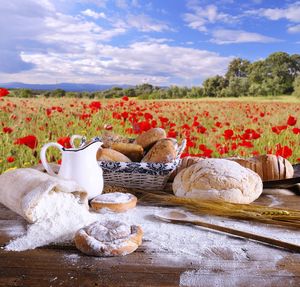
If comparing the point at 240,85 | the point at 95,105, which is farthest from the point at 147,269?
the point at 240,85

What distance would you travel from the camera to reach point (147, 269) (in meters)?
1.00

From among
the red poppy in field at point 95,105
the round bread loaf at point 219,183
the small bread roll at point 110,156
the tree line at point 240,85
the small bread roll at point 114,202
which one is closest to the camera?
the small bread roll at point 114,202

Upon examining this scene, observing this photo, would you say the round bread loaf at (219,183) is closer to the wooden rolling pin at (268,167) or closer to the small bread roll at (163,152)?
the small bread roll at (163,152)

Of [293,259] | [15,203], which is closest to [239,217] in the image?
[293,259]

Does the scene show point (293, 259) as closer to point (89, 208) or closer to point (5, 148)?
point (89, 208)

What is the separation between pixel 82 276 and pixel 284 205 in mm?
932

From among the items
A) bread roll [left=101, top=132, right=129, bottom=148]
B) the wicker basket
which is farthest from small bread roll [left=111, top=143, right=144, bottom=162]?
the wicker basket

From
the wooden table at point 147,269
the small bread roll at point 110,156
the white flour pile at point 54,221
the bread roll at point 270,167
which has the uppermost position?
the small bread roll at point 110,156

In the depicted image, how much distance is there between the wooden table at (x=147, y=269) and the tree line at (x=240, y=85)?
2.83 meters

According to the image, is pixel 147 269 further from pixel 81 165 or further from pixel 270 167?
pixel 270 167

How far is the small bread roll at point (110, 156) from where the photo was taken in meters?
1.77

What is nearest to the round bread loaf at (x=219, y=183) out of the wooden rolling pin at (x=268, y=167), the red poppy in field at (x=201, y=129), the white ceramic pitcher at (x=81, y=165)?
the wooden rolling pin at (x=268, y=167)

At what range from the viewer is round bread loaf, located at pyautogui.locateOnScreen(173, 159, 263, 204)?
5.04 feet

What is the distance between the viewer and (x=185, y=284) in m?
0.93
